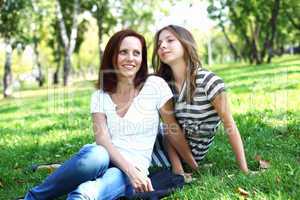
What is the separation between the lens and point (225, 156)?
5.22 meters

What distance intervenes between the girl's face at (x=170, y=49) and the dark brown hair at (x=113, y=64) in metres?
0.17

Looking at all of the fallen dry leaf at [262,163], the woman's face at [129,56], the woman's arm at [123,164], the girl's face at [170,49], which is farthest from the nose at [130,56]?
the fallen dry leaf at [262,163]

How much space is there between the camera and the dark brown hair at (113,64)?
14.3ft

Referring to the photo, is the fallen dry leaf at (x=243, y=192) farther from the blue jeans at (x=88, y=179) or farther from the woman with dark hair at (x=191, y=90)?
the blue jeans at (x=88, y=179)

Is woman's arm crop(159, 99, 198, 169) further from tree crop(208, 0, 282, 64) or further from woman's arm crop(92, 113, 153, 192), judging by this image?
tree crop(208, 0, 282, 64)

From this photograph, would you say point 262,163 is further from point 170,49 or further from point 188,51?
point 170,49

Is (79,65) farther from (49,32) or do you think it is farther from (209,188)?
(209,188)

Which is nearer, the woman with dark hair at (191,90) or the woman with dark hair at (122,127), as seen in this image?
the woman with dark hair at (122,127)

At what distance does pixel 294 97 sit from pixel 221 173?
4945 millimetres

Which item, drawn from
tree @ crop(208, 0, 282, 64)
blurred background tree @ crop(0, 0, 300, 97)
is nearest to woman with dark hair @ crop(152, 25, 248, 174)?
blurred background tree @ crop(0, 0, 300, 97)

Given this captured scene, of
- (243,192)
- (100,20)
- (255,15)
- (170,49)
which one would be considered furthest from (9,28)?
(243,192)

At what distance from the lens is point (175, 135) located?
15.0 ft

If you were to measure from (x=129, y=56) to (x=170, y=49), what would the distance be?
418 mm

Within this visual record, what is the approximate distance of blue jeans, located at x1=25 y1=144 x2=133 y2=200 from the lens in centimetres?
374
